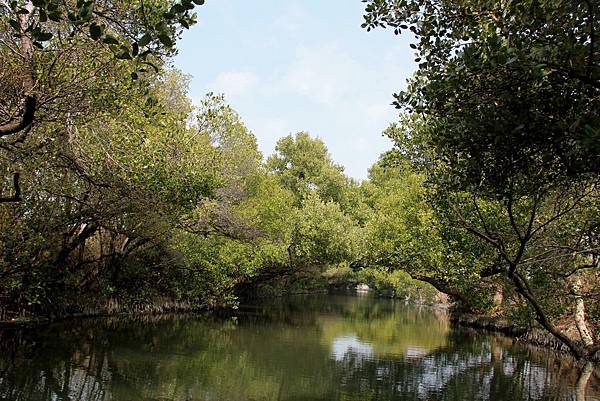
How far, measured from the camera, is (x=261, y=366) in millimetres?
14680

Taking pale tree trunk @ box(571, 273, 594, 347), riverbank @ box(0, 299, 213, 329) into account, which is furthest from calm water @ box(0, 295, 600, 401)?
pale tree trunk @ box(571, 273, 594, 347)

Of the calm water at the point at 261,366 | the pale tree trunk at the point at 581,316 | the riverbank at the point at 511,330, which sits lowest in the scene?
the calm water at the point at 261,366

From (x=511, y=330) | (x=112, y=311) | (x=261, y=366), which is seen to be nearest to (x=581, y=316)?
(x=511, y=330)

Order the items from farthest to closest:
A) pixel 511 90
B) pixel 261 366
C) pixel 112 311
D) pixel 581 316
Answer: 1. pixel 112 311
2. pixel 581 316
3. pixel 261 366
4. pixel 511 90

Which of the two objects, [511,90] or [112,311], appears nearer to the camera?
[511,90]

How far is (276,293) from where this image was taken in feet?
158

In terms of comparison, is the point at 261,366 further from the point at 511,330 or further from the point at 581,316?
the point at 511,330

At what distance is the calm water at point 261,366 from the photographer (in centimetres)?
1140

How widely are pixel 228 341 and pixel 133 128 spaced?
390 inches

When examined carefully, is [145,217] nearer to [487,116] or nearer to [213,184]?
[213,184]

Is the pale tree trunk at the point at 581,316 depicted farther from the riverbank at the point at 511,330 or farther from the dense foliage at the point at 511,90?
the dense foliage at the point at 511,90

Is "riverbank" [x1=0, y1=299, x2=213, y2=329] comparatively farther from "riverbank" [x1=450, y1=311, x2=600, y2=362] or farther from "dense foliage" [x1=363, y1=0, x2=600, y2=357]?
"dense foliage" [x1=363, y1=0, x2=600, y2=357]

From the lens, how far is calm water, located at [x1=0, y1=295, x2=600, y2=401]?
11.4m

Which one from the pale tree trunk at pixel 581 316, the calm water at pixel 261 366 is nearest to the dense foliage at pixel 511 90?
the calm water at pixel 261 366
